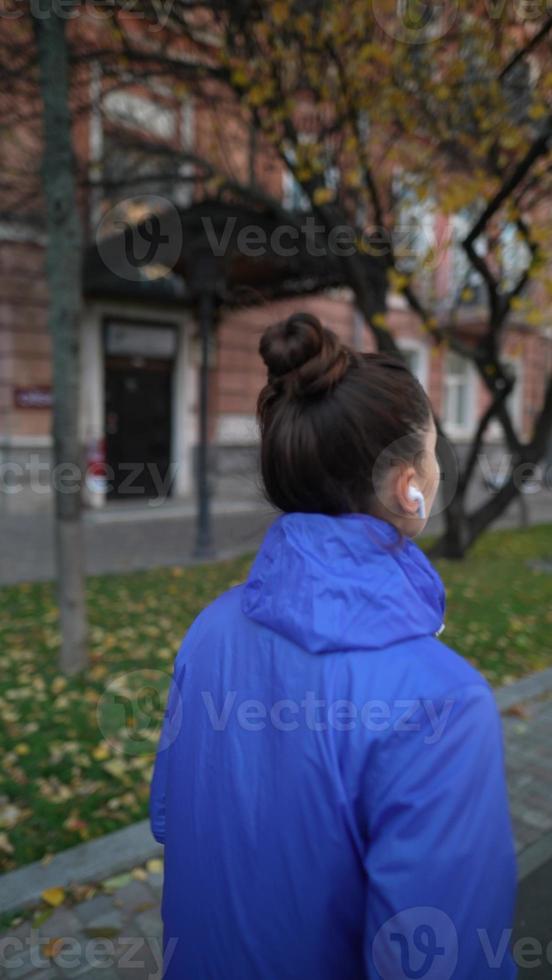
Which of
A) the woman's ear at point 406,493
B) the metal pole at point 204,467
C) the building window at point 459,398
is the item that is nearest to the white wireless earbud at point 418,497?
the woman's ear at point 406,493

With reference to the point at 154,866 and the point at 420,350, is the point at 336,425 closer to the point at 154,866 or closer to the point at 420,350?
the point at 154,866

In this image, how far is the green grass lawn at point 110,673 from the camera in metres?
3.02

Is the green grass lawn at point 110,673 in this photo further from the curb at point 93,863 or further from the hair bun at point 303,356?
the hair bun at point 303,356

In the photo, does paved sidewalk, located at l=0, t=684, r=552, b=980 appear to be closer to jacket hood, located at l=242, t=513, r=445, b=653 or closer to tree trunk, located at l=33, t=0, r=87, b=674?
jacket hood, located at l=242, t=513, r=445, b=653

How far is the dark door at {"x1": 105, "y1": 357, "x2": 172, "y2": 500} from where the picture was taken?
506 inches

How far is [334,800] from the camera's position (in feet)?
3.08

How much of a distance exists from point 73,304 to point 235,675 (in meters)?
3.50

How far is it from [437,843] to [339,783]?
5.7 inches

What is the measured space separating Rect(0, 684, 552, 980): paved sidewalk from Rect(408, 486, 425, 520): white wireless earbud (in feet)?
6.23

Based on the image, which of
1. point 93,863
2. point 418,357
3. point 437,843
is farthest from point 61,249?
point 418,357

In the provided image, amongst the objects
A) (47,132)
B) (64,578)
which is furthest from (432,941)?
(47,132)

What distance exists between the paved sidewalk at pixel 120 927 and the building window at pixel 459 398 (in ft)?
56.1

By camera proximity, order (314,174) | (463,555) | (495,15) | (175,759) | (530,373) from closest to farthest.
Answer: (175,759), (495,15), (314,174), (463,555), (530,373)

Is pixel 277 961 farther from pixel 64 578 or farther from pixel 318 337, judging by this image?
pixel 64 578
